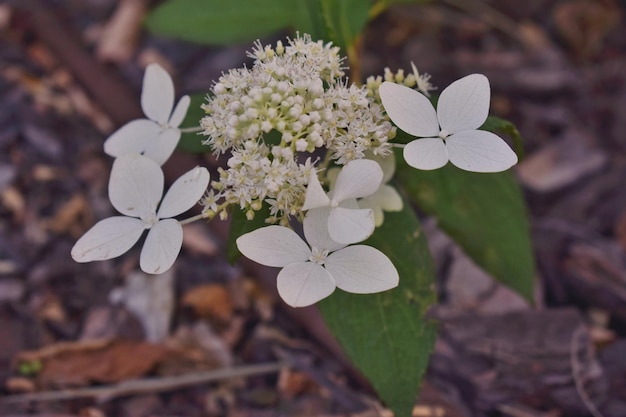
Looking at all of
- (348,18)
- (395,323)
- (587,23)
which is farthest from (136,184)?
(587,23)

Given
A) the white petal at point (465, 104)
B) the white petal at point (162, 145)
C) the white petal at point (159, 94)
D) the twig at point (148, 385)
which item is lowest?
the twig at point (148, 385)

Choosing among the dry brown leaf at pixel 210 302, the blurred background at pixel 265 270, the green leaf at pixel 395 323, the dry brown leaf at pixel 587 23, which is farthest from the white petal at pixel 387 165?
the dry brown leaf at pixel 587 23

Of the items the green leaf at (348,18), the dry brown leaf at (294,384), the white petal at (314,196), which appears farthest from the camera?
the dry brown leaf at (294,384)

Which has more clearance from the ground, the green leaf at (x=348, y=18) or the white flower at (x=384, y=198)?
the green leaf at (x=348, y=18)

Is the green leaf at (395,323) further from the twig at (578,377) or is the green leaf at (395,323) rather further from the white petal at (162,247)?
the twig at (578,377)

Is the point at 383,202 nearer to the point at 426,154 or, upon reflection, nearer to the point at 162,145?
the point at 426,154

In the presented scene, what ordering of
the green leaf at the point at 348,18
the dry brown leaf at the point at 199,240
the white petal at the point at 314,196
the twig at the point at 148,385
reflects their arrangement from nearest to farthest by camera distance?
1. the white petal at the point at 314,196
2. the green leaf at the point at 348,18
3. the twig at the point at 148,385
4. the dry brown leaf at the point at 199,240
